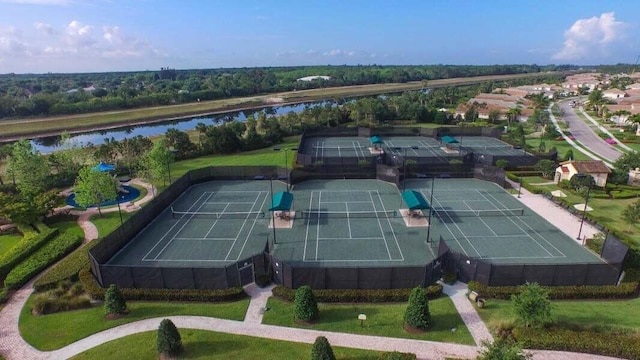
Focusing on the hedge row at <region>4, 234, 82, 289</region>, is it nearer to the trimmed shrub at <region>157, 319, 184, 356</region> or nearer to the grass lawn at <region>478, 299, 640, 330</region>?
the trimmed shrub at <region>157, 319, 184, 356</region>

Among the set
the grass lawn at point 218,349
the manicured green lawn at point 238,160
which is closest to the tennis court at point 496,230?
the grass lawn at point 218,349

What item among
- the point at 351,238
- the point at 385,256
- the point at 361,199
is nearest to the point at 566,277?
the point at 385,256

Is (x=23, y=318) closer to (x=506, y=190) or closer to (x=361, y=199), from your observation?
(x=361, y=199)

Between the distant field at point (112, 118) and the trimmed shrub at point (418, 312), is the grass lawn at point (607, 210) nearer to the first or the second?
the trimmed shrub at point (418, 312)

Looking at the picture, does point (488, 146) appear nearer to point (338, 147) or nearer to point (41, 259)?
point (338, 147)

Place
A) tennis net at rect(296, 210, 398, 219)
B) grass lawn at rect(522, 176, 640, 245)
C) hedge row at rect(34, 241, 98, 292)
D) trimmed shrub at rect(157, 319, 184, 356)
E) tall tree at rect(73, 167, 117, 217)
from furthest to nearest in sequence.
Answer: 1. tennis net at rect(296, 210, 398, 219)
2. tall tree at rect(73, 167, 117, 217)
3. grass lawn at rect(522, 176, 640, 245)
4. hedge row at rect(34, 241, 98, 292)
5. trimmed shrub at rect(157, 319, 184, 356)

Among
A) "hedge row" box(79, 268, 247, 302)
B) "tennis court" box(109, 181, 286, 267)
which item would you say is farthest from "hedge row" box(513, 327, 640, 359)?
"tennis court" box(109, 181, 286, 267)
